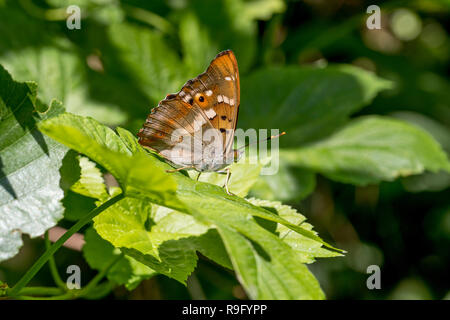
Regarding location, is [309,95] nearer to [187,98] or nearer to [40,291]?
[187,98]

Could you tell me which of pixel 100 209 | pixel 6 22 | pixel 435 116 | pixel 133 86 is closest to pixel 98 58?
pixel 133 86

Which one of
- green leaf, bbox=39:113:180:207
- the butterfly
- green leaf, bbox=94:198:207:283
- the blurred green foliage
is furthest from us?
the blurred green foliage

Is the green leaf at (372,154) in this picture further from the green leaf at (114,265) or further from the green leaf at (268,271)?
the green leaf at (268,271)

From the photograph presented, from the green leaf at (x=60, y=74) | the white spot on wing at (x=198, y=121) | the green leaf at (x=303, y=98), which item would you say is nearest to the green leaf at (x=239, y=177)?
the white spot on wing at (x=198, y=121)

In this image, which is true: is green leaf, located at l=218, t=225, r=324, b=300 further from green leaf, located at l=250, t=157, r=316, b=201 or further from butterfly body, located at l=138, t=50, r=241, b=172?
green leaf, located at l=250, t=157, r=316, b=201

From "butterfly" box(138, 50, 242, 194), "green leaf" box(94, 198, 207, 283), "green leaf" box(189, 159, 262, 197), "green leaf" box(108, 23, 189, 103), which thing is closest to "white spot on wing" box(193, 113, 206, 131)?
"butterfly" box(138, 50, 242, 194)

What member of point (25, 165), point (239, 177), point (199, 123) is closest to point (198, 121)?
point (199, 123)

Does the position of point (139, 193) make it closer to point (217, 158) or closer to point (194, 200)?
point (194, 200)
